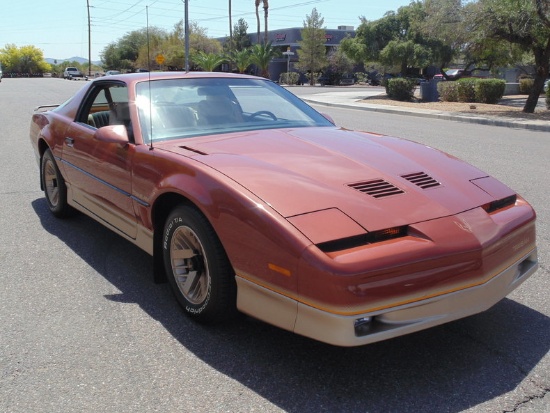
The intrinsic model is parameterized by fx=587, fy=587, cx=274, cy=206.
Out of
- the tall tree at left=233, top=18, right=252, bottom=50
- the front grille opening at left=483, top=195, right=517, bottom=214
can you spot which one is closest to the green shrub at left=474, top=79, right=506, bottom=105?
the front grille opening at left=483, top=195, right=517, bottom=214

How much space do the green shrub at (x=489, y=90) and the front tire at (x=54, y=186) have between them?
2341cm

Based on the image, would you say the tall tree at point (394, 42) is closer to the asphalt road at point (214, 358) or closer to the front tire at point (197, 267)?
the asphalt road at point (214, 358)

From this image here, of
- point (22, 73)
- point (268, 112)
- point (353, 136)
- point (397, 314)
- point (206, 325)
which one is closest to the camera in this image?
point (397, 314)

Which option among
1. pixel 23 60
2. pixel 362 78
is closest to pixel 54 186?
pixel 362 78

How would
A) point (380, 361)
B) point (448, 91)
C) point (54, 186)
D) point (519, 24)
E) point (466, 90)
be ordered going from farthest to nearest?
1. point (448, 91)
2. point (466, 90)
3. point (519, 24)
4. point (54, 186)
5. point (380, 361)

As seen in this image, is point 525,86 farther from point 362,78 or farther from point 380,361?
point 380,361

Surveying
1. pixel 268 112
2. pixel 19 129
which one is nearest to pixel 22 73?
pixel 19 129

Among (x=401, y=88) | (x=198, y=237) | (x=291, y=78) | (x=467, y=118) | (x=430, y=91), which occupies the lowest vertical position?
(x=198, y=237)

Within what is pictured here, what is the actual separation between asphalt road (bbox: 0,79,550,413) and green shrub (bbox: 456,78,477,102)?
23711 mm

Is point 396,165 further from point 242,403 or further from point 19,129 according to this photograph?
point 19,129

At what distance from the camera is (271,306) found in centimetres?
280

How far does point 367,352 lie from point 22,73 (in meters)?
120

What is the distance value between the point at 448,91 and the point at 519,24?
8.99 metres

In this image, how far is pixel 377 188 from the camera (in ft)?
10.2
